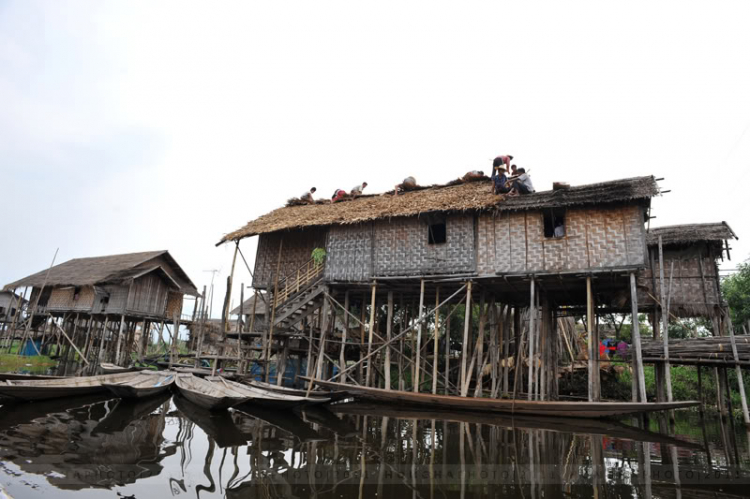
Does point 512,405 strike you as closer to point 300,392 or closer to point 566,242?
point 566,242

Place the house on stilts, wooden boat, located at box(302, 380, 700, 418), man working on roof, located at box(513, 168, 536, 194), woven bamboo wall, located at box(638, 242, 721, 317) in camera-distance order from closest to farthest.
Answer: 1. wooden boat, located at box(302, 380, 700, 418)
2. the house on stilts
3. man working on roof, located at box(513, 168, 536, 194)
4. woven bamboo wall, located at box(638, 242, 721, 317)

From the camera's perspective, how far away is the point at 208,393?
32.5 ft

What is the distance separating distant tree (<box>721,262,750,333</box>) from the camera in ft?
48.0

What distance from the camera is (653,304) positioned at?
44.8ft

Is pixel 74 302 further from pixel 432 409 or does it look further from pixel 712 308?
pixel 712 308

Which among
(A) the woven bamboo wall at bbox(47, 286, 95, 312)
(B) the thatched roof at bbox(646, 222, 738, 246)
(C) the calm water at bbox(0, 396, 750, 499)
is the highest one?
(B) the thatched roof at bbox(646, 222, 738, 246)

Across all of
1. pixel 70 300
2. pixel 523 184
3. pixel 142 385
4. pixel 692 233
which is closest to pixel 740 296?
pixel 692 233

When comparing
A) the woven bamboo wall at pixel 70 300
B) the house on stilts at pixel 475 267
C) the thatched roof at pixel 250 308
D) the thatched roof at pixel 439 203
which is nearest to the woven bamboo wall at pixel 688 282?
the house on stilts at pixel 475 267

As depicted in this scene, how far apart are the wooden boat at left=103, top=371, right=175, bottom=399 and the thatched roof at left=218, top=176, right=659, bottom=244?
4925 mm

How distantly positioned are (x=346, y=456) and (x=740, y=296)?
15625mm

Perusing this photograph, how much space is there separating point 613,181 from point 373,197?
7.74 meters

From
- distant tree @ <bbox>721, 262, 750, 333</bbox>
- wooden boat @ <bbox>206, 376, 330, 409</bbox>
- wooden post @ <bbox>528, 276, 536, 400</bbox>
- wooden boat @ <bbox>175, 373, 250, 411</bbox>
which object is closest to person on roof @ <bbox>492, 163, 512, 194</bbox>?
wooden post @ <bbox>528, 276, 536, 400</bbox>

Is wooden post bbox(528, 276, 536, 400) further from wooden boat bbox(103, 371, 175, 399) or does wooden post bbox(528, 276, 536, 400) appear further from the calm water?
wooden boat bbox(103, 371, 175, 399)

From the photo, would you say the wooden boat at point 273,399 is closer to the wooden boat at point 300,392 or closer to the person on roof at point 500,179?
the wooden boat at point 300,392
